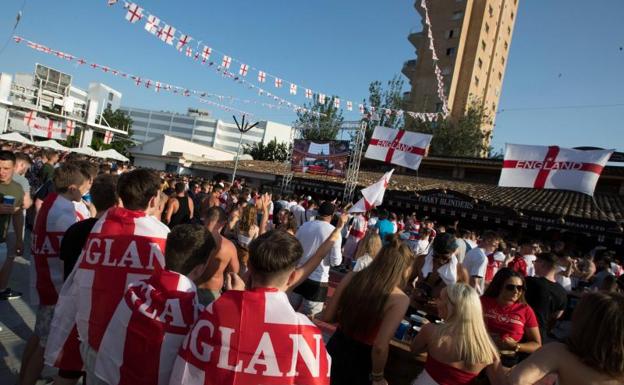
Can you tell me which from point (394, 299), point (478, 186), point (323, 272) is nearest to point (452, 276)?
point (323, 272)

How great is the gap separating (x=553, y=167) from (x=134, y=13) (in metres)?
11.2

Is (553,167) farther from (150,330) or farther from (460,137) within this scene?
(460,137)

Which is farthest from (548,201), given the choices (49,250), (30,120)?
(30,120)

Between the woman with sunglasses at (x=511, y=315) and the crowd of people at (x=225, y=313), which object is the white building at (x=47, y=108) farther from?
the woman with sunglasses at (x=511, y=315)

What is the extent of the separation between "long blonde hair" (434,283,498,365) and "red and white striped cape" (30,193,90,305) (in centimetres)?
273

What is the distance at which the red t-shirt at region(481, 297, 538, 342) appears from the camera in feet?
11.6

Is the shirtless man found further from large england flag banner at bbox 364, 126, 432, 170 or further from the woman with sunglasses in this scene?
large england flag banner at bbox 364, 126, 432, 170

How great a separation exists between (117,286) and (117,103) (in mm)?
144391

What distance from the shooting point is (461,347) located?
2.41 metres

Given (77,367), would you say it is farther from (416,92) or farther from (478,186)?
(416,92)

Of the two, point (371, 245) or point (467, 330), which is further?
point (371, 245)

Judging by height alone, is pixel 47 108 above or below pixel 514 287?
above

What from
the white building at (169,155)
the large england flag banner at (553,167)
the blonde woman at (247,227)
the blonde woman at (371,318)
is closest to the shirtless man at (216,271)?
the blonde woman at (371,318)

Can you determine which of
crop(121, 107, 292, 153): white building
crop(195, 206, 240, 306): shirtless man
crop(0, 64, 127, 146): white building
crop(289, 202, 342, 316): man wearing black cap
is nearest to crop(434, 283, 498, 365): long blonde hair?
crop(195, 206, 240, 306): shirtless man
